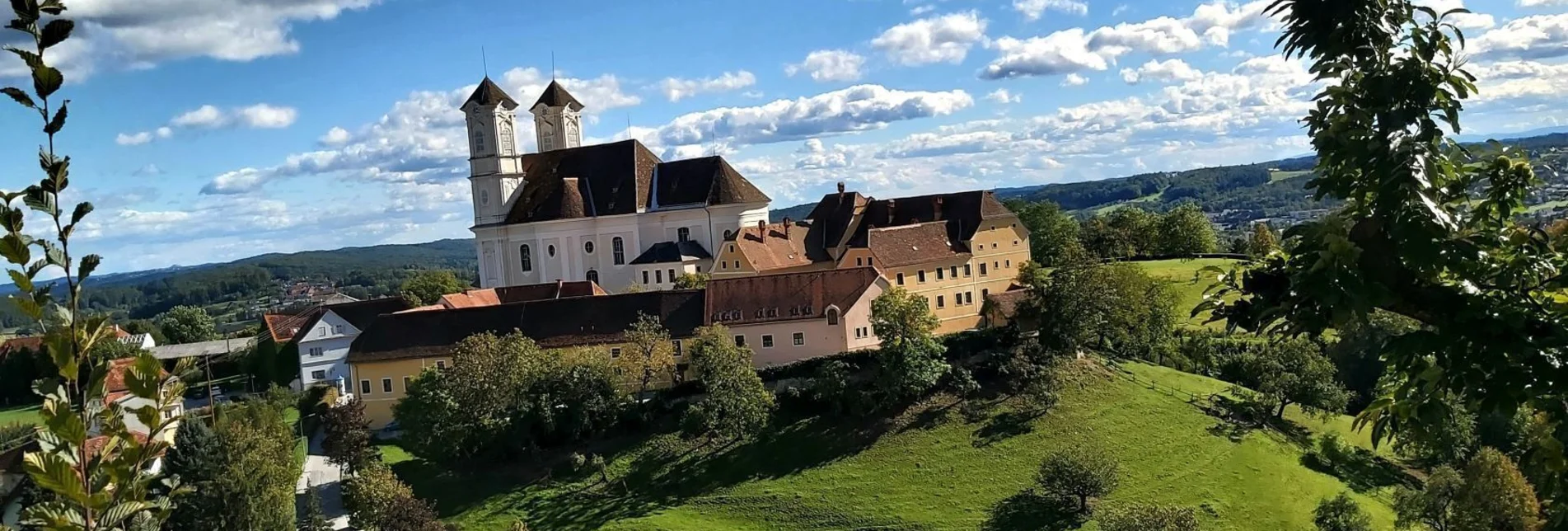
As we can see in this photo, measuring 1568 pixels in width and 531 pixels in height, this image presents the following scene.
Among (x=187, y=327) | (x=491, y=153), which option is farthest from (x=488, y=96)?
(x=187, y=327)

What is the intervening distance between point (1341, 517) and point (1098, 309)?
565 inches

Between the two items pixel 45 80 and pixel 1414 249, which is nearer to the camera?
pixel 45 80

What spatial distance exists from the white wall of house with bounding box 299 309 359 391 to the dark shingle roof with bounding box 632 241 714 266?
1607cm

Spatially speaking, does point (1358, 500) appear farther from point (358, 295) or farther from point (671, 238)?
point (358, 295)

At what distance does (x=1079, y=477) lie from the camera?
1363 inches

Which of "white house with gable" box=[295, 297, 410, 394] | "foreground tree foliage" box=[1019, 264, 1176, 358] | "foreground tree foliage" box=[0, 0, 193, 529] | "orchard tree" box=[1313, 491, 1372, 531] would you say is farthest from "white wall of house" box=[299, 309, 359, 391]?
"foreground tree foliage" box=[0, 0, 193, 529]

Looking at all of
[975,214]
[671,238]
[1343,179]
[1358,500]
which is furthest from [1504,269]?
[671,238]

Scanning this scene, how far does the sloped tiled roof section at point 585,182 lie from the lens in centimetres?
6212

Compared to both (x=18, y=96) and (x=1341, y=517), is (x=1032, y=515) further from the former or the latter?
(x=18, y=96)

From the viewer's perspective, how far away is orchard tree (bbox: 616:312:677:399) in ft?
140

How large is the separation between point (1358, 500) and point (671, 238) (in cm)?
3764

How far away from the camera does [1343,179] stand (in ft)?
17.9

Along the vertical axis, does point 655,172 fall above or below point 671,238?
above

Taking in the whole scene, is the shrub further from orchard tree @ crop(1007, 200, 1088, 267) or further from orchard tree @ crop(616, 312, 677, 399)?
orchard tree @ crop(1007, 200, 1088, 267)
